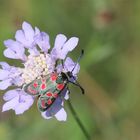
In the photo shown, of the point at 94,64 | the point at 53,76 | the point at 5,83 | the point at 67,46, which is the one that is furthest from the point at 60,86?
the point at 94,64

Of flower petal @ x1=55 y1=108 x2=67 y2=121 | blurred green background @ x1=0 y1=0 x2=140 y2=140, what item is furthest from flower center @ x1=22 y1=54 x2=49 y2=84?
blurred green background @ x1=0 y1=0 x2=140 y2=140

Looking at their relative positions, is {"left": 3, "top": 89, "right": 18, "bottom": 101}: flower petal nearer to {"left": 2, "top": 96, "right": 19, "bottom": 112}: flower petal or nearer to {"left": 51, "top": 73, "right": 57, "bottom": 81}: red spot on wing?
{"left": 2, "top": 96, "right": 19, "bottom": 112}: flower petal

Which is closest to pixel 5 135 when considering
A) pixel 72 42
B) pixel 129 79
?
pixel 129 79

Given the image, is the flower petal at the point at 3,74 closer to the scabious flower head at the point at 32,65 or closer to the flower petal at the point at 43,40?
the scabious flower head at the point at 32,65

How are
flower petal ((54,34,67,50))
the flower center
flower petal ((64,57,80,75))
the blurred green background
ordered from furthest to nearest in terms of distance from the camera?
the blurred green background, the flower center, flower petal ((54,34,67,50)), flower petal ((64,57,80,75))

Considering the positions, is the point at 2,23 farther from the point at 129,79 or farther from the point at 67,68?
the point at 67,68

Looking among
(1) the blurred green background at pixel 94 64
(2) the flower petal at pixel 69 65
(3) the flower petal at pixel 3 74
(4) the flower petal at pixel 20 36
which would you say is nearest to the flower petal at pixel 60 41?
(2) the flower petal at pixel 69 65
